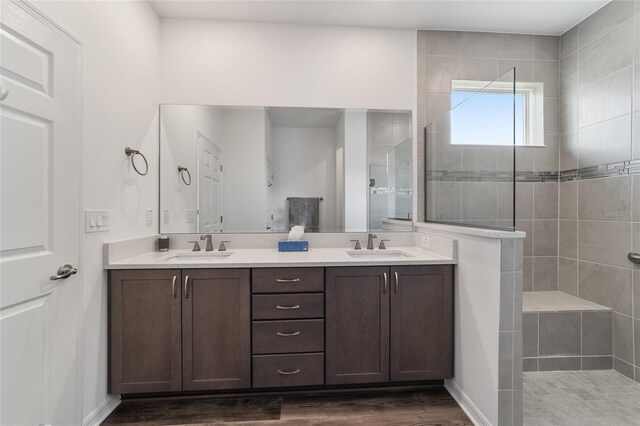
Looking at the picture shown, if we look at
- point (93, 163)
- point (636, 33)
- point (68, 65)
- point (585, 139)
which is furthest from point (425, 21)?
point (93, 163)

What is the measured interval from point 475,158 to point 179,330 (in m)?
2.38

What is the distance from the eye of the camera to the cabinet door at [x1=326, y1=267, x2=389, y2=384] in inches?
71.3

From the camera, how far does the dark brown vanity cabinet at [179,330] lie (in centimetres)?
172

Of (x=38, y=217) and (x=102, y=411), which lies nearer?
(x=38, y=217)

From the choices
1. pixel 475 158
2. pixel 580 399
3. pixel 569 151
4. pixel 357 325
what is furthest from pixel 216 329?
pixel 569 151

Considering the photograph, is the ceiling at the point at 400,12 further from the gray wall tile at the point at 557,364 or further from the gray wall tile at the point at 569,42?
the gray wall tile at the point at 557,364

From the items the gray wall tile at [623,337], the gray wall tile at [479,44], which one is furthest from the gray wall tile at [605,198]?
the gray wall tile at [479,44]

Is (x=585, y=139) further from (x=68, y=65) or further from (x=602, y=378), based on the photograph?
(x=68, y=65)

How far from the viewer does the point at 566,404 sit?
5.90 ft

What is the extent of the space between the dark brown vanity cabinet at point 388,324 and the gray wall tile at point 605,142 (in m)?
1.67

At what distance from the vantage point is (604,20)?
7.41ft

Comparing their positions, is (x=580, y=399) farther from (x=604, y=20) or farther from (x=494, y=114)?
(x=604, y=20)

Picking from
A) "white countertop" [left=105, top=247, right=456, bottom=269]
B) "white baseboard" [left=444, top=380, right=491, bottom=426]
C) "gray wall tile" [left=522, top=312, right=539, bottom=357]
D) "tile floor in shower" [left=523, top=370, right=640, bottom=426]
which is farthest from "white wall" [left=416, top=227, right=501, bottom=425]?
"gray wall tile" [left=522, top=312, right=539, bottom=357]

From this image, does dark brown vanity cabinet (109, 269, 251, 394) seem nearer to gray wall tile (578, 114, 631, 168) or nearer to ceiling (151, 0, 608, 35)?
ceiling (151, 0, 608, 35)
